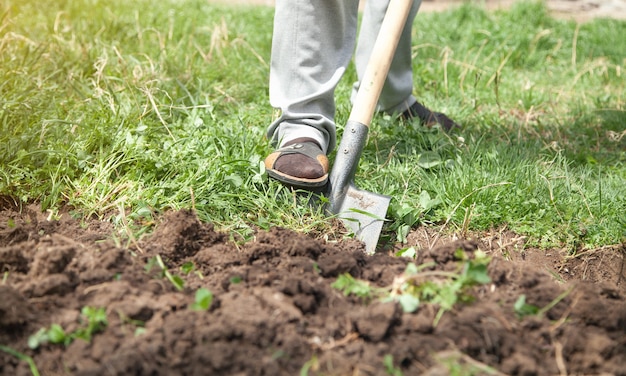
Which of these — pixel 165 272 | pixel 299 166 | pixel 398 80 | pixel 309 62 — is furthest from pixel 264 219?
pixel 398 80

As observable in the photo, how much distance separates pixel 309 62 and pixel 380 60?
31 centimetres

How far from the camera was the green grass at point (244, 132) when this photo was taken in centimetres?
239

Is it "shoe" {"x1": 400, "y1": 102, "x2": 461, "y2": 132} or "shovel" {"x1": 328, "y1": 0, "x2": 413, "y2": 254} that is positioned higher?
"shovel" {"x1": 328, "y1": 0, "x2": 413, "y2": 254}

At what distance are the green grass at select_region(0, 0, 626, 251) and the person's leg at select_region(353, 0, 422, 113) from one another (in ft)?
0.52

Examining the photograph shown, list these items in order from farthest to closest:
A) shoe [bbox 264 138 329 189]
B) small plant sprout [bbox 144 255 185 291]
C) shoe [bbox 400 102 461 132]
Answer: shoe [bbox 400 102 461 132] < shoe [bbox 264 138 329 189] < small plant sprout [bbox 144 255 185 291]

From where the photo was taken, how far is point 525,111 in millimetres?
3533

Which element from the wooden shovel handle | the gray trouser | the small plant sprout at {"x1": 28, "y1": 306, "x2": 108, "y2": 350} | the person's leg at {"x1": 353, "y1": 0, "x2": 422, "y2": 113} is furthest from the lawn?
the wooden shovel handle

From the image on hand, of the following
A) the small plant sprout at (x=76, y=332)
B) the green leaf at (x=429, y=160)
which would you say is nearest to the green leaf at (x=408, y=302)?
the small plant sprout at (x=76, y=332)

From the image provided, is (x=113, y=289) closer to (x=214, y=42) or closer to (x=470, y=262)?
(x=470, y=262)

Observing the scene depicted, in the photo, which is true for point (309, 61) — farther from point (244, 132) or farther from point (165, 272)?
point (165, 272)

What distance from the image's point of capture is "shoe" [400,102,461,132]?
3135 millimetres

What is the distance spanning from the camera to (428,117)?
10.5 feet

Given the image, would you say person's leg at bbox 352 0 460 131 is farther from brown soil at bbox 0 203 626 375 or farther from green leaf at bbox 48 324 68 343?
green leaf at bbox 48 324 68 343

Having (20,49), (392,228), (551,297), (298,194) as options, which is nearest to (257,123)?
(298,194)
